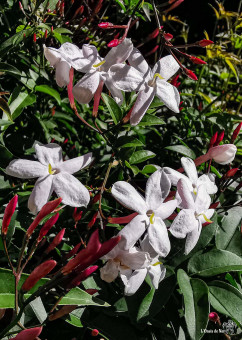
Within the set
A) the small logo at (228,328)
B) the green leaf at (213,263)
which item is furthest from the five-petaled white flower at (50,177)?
the small logo at (228,328)

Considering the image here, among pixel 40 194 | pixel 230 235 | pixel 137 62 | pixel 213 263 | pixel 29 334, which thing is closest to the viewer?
pixel 29 334

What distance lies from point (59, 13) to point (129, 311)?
0.93 m

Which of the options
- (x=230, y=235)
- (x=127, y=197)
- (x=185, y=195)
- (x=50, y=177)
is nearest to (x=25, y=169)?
(x=50, y=177)

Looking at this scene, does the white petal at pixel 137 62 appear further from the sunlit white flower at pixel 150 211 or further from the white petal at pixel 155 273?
the white petal at pixel 155 273

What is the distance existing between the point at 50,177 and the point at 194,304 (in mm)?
391

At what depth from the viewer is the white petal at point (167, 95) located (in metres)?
0.80

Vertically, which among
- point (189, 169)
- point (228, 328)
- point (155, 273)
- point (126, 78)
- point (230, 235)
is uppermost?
point (126, 78)

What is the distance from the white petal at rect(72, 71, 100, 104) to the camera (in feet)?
2.52

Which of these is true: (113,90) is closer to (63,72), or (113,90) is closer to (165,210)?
(63,72)

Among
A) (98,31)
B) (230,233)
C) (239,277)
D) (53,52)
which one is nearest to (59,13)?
(98,31)

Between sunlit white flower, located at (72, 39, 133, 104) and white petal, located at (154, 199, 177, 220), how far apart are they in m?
0.25

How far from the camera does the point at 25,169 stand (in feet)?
2.37

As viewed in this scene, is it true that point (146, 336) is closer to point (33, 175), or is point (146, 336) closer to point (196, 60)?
point (33, 175)

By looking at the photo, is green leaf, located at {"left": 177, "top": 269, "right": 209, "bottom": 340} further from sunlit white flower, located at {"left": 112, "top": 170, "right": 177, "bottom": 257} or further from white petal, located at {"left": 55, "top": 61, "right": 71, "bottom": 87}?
white petal, located at {"left": 55, "top": 61, "right": 71, "bottom": 87}
